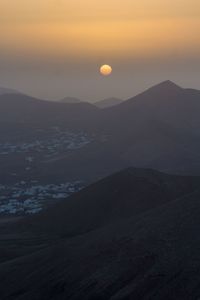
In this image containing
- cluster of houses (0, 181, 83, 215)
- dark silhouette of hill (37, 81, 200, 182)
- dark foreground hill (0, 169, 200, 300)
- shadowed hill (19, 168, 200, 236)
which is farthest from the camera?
dark silhouette of hill (37, 81, 200, 182)

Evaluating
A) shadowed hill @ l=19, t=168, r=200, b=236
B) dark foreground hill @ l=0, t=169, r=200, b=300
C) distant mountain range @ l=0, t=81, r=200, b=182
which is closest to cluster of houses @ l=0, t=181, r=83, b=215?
distant mountain range @ l=0, t=81, r=200, b=182

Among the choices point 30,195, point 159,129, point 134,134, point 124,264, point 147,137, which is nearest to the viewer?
point 124,264

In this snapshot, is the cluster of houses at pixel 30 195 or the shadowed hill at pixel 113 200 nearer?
the shadowed hill at pixel 113 200

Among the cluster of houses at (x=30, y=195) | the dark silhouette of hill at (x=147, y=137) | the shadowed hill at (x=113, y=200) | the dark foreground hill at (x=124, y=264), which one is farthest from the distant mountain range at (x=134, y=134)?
the dark foreground hill at (x=124, y=264)

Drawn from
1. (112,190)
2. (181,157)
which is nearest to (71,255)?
(112,190)

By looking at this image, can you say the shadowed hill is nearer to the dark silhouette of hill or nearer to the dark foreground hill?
the dark foreground hill

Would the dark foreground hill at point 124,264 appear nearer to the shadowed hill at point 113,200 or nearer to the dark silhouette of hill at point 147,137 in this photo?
the shadowed hill at point 113,200

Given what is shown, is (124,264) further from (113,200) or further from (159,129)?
(159,129)

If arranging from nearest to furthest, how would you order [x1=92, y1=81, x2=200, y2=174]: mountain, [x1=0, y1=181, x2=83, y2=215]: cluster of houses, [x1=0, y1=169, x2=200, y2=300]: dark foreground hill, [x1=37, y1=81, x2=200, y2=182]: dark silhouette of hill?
[x1=0, y1=169, x2=200, y2=300]: dark foreground hill, [x1=0, y1=181, x2=83, y2=215]: cluster of houses, [x1=37, y1=81, x2=200, y2=182]: dark silhouette of hill, [x1=92, y1=81, x2=200, y2=174]: mountain

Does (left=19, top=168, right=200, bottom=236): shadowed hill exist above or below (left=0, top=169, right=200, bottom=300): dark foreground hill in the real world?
below

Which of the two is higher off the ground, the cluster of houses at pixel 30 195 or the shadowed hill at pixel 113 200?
the shadowed hill at pixel 113 200

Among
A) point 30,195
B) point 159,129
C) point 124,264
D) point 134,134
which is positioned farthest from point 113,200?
point 159,129

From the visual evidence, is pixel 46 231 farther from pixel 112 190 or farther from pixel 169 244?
pixel 169 244
